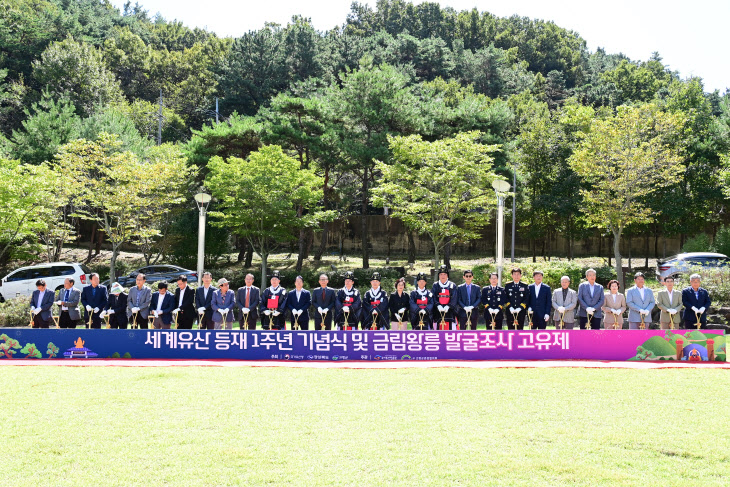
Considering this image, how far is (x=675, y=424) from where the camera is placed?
6.09 m

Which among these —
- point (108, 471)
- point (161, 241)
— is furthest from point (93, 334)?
point (161, 241)

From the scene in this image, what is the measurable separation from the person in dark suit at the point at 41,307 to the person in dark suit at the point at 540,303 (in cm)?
960

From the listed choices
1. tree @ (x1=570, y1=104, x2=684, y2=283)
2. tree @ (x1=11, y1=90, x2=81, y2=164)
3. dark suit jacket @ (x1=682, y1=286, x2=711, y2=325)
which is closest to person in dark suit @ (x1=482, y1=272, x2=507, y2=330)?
dark suit jacket @ (x1=682, y1=286, x2=711, y2=325)

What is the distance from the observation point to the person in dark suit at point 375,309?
37.0 feet

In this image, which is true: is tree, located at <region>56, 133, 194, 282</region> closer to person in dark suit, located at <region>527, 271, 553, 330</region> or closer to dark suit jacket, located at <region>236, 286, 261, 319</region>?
dark suit jacket, located at <region>236, 286, 261, 319</region>

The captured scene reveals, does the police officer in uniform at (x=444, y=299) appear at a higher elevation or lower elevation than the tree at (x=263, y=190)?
lower

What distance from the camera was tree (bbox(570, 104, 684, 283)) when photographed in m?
22.5

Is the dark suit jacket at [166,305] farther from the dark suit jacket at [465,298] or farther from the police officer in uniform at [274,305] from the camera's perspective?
the dark suit jacket at [465,298]

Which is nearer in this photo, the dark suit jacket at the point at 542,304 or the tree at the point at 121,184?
the dark suit jacket at the point at 542,304

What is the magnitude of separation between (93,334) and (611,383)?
8.27m

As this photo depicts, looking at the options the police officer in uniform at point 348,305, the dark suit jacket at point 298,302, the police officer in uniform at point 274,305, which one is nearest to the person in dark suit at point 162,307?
the police officer in uniform at point 274,305

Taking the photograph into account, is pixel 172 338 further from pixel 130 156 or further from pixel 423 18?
pixel 423 18

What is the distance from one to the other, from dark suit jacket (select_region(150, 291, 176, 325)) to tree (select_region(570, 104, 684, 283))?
54.1ft

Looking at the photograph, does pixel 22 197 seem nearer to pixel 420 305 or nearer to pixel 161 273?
pixel 161 273
